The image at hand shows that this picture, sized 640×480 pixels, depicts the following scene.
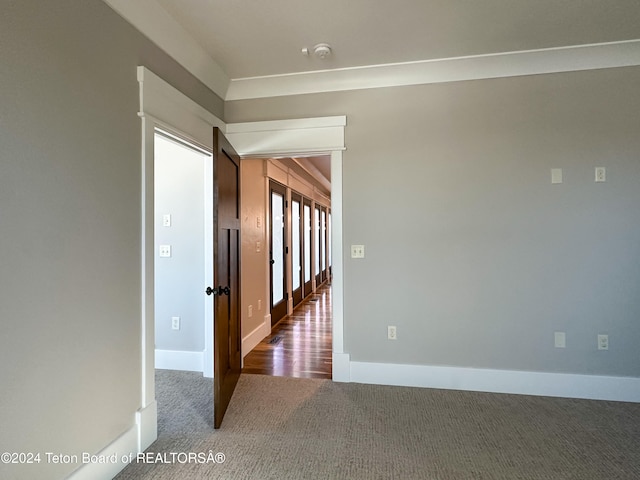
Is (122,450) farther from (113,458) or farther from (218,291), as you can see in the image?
(218,291)

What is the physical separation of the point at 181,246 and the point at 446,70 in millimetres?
2814

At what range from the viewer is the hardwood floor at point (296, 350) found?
3.13 meters

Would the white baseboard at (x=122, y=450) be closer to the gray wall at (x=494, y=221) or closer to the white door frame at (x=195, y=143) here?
the white door frame at (x=195, y=143)

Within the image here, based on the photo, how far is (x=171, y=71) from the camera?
2248 millimetres

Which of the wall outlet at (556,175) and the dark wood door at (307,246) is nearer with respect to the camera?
the wall outlet at (556,175)

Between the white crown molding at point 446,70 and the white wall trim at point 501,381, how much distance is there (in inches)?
93.6

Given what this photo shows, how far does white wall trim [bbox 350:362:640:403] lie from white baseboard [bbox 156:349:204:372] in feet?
4.78

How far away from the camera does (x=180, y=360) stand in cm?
318

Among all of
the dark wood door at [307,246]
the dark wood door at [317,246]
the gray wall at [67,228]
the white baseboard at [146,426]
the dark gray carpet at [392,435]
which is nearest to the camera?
the gray wall at [67,228]

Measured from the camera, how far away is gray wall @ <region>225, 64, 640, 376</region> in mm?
2539

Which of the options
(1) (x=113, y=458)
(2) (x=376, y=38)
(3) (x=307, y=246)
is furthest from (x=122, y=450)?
(3) (x=307, y=246)

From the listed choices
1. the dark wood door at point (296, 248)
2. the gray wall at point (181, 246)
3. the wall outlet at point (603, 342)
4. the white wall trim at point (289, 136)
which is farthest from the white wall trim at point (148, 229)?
the dark wood door at point (296, 248)

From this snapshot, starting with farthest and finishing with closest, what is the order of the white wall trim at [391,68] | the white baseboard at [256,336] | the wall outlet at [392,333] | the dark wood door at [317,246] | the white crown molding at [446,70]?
the dark wood door at [317,246] → the white baseboard at [256,336] → the wall outlet at [392,333] → the white crown molding at [446,70] → the white wall trim at [391,68]

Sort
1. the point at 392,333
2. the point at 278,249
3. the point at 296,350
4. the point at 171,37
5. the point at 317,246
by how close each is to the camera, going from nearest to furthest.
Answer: the point at 171,37
the point at 392,333
the point at 296,350
the point at 278,249
the point at 317,246
